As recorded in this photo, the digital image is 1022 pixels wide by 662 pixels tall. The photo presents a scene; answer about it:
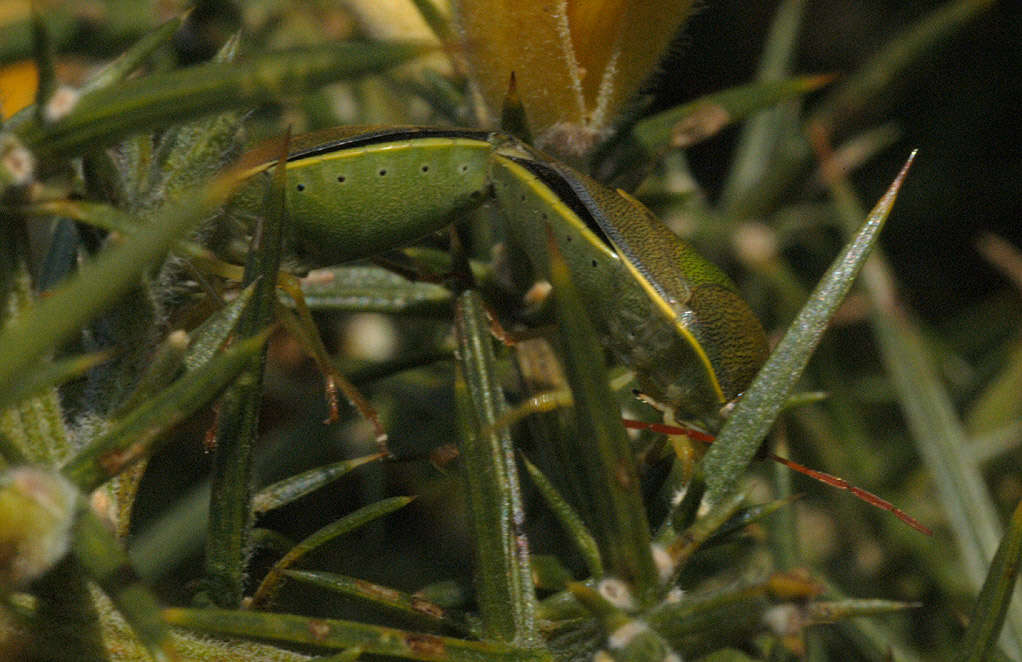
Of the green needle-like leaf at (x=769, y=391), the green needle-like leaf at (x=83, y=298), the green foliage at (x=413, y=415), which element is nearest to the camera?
the green needle-like leaf at (x=83, y=298)

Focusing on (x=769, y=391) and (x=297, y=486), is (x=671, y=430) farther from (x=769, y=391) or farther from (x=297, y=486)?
(x=297, y=486)

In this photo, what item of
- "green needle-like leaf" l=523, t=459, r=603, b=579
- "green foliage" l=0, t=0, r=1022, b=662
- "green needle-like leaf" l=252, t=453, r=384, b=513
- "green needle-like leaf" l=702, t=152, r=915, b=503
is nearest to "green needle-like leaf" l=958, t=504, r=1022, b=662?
"green foliage" l=0, t=0, r=1022, b=662

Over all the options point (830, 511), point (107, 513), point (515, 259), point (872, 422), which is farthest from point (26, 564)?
point (872, 422)

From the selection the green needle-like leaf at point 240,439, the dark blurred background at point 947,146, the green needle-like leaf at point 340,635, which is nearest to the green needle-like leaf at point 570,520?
the green needle-like leaf at point 340,635

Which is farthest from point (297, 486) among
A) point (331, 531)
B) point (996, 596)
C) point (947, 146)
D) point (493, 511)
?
point (947, 146)

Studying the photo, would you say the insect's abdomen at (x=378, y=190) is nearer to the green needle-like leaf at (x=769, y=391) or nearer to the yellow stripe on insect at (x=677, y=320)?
the yellow stripe on insect at (x=677, y=320)

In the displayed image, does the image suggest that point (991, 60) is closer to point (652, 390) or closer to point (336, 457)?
point (652, 390)
